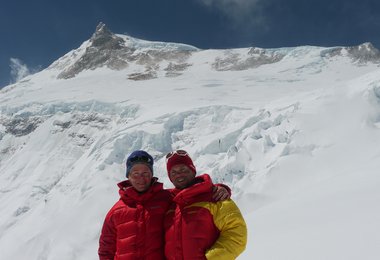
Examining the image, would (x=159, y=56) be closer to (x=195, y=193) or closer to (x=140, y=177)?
(x=140, y=177)

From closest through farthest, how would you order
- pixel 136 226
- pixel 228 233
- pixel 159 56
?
1. pixel 228 233
2. pixel 136 226
3. pixel 159 56

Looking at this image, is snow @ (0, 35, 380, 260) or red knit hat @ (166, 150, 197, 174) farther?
snow @ (0, 35, 380, 260)

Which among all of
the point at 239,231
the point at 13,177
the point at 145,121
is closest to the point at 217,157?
the point at 145,121

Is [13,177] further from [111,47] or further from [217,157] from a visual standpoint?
[111,47]

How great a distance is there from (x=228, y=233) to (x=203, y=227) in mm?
147

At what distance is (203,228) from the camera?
97.8 inches

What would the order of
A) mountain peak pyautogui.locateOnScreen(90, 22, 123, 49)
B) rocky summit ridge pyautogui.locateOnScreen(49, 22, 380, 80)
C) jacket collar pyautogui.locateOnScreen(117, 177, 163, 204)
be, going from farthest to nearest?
mountain peak pyautogui.locateOnScreen(90, 22, 123, 49) → rocky summit ridge pyautogui.locateOnScreen(49, 22, 380, 80) → jacket collar pyautogui.locateOnScreen(117, 177, 163, 204)

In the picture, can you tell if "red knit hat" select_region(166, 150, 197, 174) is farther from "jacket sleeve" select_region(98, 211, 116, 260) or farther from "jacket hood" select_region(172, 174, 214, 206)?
"jacket sleeve" select_region(98, 211, 116, 260)

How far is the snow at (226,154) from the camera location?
6.01 m

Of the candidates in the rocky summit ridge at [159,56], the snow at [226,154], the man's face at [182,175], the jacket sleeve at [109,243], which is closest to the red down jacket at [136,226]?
the jacket sleeve at [109,243]

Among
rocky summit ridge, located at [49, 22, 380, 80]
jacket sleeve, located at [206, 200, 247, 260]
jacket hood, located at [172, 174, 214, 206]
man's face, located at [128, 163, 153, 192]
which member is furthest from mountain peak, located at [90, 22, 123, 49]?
jacket sleeve, located at [206, 200, 247, 260]

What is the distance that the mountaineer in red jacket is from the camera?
2.57 meters

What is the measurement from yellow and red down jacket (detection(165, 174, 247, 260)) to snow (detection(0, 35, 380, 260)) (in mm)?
1848

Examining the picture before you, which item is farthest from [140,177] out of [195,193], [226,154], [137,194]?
[226,154]
